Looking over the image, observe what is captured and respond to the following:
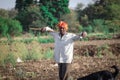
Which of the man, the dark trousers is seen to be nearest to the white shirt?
the man

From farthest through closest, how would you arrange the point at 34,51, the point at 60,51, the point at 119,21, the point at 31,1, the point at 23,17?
the point at 31,1
the point at 23,17
the point at 119,21
the point at 34,51
the point at 60,51

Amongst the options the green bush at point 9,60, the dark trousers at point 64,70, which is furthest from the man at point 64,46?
the green bush at point 9,60

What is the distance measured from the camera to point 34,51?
15039 mm

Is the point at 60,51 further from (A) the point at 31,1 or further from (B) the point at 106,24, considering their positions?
(A) the point at 31,1

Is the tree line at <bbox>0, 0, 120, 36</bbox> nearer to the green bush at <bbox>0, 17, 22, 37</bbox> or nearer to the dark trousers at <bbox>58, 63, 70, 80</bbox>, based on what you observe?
the green bush at <bbox>0, 17, 22, 37</bbox>

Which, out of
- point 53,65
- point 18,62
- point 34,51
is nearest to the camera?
point 53,65

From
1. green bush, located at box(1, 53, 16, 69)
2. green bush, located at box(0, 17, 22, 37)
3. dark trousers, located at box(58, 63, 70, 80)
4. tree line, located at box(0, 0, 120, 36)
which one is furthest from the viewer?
tree line, located at box(0, 0, 120, 36)

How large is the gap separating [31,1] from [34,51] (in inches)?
1287

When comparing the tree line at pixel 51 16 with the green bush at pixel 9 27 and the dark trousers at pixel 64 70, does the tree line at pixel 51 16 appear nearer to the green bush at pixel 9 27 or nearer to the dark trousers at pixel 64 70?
the green bush at pixel 9 27

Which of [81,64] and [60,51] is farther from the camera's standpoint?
[81,64]

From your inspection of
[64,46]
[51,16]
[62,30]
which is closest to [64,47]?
[64,46]

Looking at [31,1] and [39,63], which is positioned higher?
[31,1]

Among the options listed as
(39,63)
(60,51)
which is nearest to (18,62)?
(39,63)

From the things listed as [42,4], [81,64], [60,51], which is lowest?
[81,64]
